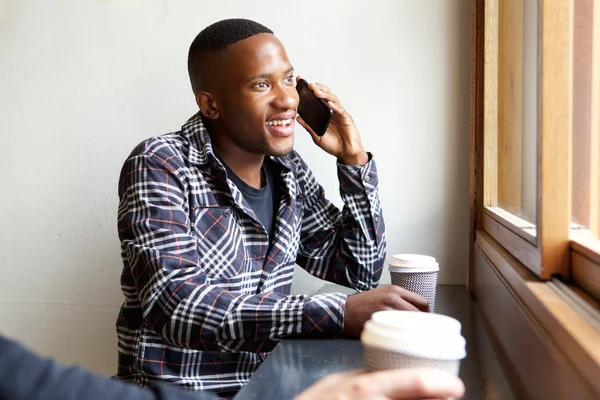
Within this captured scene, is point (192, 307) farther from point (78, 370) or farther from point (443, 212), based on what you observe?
point (443, 212)

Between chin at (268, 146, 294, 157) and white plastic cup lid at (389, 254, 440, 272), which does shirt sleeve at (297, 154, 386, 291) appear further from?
white plastic cup lid at (389, 254, 440, 272)

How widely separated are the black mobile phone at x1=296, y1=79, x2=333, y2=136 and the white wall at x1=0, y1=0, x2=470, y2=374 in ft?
0.68

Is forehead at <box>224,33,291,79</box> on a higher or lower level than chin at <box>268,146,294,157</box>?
higher

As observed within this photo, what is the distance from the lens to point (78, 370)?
1.47ft

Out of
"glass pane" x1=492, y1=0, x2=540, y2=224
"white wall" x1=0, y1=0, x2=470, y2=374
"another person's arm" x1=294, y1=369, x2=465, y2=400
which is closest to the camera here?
"another person's arm" x1=294, y1=369, x2=465, y2=400

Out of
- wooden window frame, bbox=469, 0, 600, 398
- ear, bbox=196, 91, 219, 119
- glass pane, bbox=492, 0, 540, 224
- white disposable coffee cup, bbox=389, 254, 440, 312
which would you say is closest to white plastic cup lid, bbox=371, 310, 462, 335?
wooden window frame, bbox=469, 0, 600, 398

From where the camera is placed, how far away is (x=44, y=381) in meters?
0.42

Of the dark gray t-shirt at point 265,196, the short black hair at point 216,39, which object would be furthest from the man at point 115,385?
the short black hair at point 216,39

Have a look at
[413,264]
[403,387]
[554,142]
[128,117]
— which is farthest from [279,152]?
[403,387]

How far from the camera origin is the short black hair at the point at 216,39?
→ 1.53 meters

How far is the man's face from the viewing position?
1512mm

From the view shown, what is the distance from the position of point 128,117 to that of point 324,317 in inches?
41.2

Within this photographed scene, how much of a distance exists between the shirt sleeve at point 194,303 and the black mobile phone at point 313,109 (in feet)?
1.62

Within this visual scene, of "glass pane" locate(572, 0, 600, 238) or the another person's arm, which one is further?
"glass pane" locate(572, 0, 600, 238)
